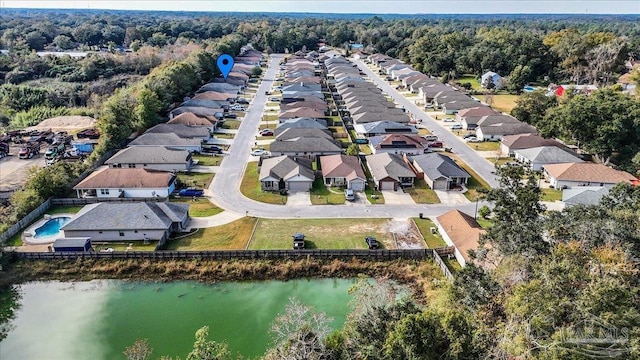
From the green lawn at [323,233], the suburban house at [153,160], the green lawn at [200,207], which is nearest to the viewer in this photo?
→ the green lawn at [323,233]

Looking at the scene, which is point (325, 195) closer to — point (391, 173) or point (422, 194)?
point (391, 173)

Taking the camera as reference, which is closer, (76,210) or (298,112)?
(76,210)

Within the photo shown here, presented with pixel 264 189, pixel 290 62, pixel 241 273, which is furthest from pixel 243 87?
pixel 241 273

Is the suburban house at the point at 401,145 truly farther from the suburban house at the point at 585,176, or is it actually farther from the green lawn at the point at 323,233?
the green lawn at the point at 323,233

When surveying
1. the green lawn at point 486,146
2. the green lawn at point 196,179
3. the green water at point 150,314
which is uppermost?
the green lawn at point 486,146

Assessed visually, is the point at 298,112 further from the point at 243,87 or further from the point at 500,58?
the point at 500,58

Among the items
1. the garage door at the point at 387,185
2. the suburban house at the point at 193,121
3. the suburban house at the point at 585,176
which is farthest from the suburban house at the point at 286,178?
the suburban house at the point at 585,176

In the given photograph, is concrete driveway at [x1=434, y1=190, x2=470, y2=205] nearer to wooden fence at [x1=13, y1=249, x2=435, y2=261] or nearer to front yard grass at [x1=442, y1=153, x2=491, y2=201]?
front yard grass at [x1=442, y1=153, x2=491, y2=201]
